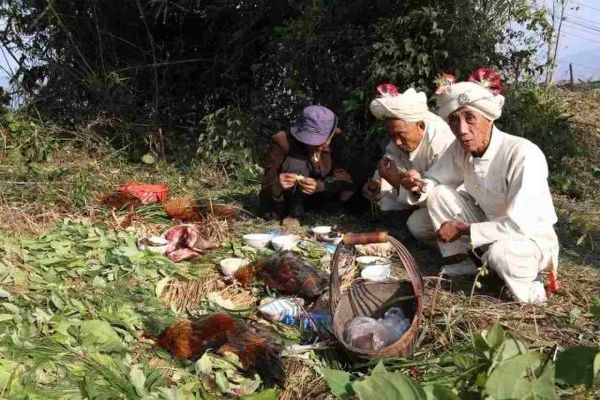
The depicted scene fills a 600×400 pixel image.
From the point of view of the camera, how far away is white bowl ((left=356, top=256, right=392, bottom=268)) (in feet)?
13.7

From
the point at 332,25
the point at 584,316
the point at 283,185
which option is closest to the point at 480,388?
the point at 584,316

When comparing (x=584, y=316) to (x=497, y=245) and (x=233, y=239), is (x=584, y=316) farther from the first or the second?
Answer: (x=233, y=239)

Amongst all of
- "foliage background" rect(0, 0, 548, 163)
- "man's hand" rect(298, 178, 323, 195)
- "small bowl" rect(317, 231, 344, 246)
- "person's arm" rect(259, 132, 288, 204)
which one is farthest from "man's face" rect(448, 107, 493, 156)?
"foliage background" rect(0, 0, 548, 163)

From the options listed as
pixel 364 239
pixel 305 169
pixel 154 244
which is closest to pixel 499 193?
pixel 364 239

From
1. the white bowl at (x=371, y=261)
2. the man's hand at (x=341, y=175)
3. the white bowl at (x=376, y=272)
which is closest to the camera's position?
the white bowl at (x=376, y=272)

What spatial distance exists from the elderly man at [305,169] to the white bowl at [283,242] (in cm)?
53

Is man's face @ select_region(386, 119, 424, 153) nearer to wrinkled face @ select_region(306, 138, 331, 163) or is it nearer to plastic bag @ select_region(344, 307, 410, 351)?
wrinkled face @ select_region(306, 138, 331, 163)

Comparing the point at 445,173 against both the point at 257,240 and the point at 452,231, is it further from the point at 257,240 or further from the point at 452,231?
the point at 257,240

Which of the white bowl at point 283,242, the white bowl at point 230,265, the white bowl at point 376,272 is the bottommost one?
the white bowl at point 283,242

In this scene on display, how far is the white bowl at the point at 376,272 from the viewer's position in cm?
390

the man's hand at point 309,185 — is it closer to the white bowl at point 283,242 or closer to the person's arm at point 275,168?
the person's arm at point 275,168

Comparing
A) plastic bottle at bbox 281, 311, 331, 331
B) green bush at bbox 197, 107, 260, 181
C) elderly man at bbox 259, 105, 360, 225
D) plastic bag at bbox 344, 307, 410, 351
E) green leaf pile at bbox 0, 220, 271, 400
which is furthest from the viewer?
green bush at bbox 197, 107, 260, 181

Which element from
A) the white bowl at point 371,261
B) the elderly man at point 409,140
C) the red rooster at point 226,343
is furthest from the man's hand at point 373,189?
the red rooster at point 226,343

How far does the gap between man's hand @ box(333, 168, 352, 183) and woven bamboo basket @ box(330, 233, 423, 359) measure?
63.3 inches
